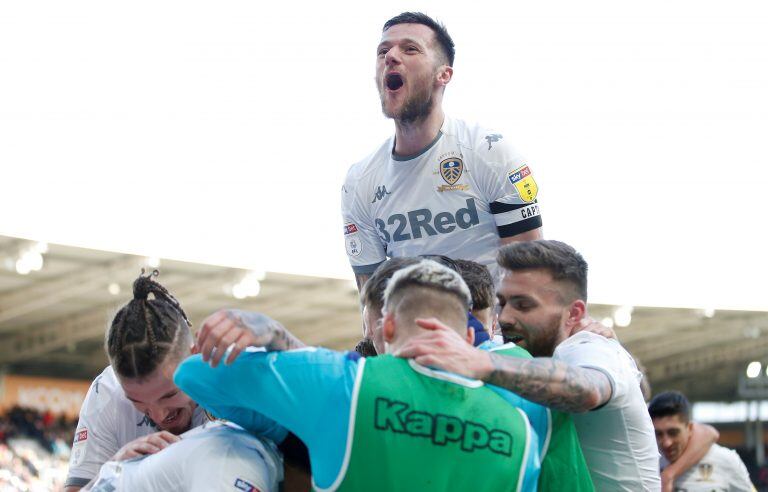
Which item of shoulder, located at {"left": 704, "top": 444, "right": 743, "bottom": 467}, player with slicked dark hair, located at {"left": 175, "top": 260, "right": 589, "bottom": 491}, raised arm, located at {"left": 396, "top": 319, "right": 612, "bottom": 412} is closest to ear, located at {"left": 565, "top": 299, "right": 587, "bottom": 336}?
raised arm, located at {"left": 396, "top": 319, "right": 612, "bottom": 412}

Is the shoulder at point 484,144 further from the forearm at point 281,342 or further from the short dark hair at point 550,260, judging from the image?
the forearm at point 281,342

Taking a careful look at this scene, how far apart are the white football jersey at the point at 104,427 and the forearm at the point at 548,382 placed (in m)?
1.73

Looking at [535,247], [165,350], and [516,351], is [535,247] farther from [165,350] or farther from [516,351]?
[165,350]

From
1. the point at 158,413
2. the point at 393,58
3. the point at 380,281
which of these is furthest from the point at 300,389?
the point at 393,58

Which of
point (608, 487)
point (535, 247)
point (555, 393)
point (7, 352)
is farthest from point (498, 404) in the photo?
point (7, 352)

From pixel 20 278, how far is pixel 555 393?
60.3 ft

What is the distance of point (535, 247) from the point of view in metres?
3.39

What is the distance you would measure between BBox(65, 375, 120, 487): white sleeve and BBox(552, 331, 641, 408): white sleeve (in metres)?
1.77

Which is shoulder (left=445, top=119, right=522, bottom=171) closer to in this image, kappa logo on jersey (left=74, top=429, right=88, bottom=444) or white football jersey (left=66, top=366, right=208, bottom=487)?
white football jersey (left=66, top=366, right=208, bottom=487)

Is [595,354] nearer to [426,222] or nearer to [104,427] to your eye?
[426,222]

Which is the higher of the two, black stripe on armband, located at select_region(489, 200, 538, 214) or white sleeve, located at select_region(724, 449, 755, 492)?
black stripe on armband, located at select_region(489, 200, 538, 214)

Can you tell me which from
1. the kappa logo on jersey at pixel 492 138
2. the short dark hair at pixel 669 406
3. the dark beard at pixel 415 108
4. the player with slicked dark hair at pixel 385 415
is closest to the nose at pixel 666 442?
the short dark hair at pixel 669 406

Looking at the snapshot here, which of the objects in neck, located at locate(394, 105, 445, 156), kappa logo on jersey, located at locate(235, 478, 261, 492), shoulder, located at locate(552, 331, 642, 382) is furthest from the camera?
neck, located at locate(394, 105, 445, 156)

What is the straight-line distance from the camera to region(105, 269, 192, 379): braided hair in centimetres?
330
